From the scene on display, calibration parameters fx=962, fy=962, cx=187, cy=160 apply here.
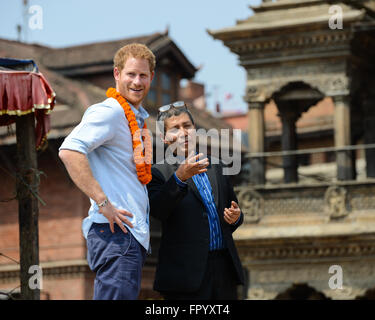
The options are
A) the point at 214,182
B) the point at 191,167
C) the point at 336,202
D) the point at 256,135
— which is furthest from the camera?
the point at 256,135

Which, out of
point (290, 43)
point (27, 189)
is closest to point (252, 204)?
point (290, 43)

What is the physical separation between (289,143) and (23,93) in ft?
49.8

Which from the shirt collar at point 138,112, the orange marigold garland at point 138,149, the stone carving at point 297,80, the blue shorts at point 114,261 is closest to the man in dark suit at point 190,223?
the orange marigold garland at point 138,149

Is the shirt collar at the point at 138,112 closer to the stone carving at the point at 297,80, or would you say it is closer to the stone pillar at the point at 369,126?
the stone carving at the point at 297,80

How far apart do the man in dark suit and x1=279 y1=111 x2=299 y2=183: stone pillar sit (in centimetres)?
1638

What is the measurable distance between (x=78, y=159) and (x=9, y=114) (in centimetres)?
354

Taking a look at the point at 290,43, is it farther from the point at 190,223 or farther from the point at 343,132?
the point at 190,223

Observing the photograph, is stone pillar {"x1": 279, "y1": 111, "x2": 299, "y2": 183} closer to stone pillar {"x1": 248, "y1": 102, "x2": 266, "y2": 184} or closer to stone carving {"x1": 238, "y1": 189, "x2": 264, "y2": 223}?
stone pillar {"x1": 248, "y1": 102, "x2": 266, "y2": 184}

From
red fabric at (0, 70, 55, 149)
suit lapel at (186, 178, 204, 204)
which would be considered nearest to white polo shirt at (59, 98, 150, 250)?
suit lapel at (186, 178, 204, 204)

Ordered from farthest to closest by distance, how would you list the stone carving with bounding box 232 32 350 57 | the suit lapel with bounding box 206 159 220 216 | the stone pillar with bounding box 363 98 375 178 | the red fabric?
the stone pillar with bounding box 363 98 375 178, the stone carving with bounding box 232 32 350 57, the red fabric, the suit lapel with bounding box 206 159 220 216

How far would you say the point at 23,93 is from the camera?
873 cm

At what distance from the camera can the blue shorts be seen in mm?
5488

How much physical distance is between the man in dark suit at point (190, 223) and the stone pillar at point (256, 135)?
50.4 ft
